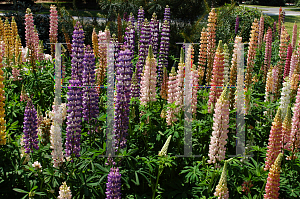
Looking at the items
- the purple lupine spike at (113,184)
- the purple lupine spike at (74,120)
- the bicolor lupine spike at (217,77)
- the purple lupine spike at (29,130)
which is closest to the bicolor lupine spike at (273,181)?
the bicolor lupine spike at (217,77)

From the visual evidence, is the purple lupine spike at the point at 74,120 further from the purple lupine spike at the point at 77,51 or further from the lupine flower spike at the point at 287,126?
the lupine flower spike at the point at 287,126

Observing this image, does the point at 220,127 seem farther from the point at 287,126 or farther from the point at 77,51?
the point at 77,51

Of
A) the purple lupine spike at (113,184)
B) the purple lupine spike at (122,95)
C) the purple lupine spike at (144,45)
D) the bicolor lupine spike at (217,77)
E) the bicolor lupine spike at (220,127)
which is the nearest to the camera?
the purple lupine spike at (113,184)

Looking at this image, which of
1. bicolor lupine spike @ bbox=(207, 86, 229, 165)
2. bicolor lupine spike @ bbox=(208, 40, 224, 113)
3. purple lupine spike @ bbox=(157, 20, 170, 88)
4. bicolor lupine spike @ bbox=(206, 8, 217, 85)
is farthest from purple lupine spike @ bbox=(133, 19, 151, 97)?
bicolor lupine spike @ bbox=(207, 86, 229, 165)

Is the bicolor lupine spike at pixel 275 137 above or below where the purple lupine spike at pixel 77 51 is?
below

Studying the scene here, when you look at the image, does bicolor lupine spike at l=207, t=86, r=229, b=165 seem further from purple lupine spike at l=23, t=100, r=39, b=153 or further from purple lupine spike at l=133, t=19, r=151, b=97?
purple lupine spike at l=133, t=19, r=151, b=97

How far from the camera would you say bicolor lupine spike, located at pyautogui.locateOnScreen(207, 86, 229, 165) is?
3.32 metres

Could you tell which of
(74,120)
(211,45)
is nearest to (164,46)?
(211,45)

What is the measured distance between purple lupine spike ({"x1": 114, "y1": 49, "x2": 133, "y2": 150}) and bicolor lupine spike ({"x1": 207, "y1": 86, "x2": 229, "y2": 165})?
1003mm

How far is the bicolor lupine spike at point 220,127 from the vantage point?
3.32 meters

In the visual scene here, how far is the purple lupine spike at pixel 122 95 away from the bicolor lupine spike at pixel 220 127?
3.29ft

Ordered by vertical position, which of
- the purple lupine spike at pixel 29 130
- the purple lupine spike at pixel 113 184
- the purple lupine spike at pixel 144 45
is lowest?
the purple lupine spike at pixel 113 184

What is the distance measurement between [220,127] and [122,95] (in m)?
1.14

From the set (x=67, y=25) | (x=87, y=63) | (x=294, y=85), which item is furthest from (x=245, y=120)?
(x=67, y=25)
